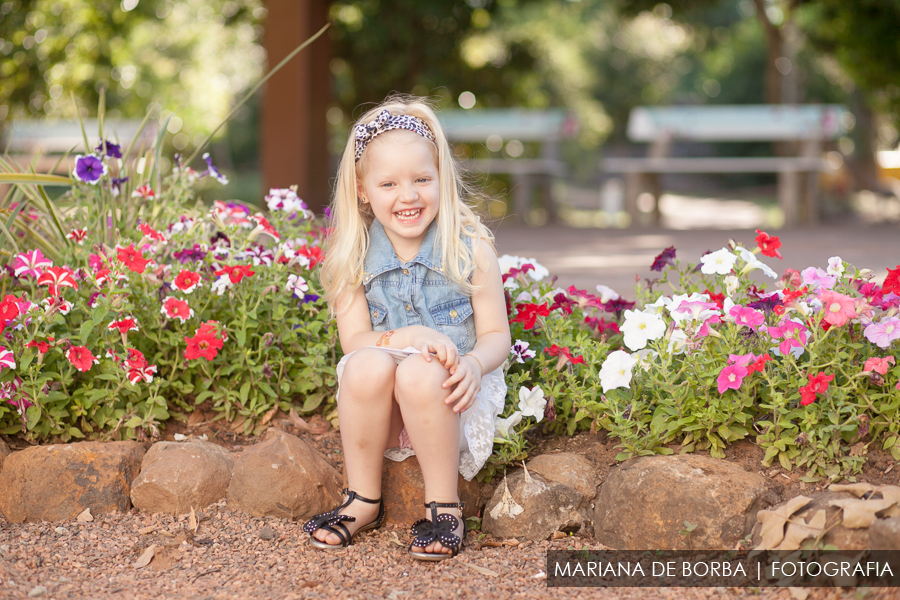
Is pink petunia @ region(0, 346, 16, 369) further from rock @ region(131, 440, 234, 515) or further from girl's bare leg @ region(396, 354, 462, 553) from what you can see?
girl's bare leg @ region(396, 354, 462, 553)

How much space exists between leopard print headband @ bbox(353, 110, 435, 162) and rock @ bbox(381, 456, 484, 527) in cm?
87

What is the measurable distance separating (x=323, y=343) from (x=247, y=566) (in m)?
0.75

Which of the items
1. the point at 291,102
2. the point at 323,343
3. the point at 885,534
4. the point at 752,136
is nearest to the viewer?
the point at 885,534

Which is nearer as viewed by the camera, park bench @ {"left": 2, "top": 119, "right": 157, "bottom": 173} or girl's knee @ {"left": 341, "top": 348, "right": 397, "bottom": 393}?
girl's knee @ {"left": 341, "top": 348, "right": 397, "bottom": 393}

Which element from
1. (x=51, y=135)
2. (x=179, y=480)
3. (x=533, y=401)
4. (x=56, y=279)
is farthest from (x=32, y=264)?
(x=51, y=135)

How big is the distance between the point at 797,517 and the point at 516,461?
0.73 m

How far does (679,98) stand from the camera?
21156 mm

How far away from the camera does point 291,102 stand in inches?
238

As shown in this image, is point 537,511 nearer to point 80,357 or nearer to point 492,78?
point 80,357

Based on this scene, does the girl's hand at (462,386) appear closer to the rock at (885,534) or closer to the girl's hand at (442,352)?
the girl's hand at (442,352)

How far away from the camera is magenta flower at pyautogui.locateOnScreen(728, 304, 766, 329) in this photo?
75.0 inches

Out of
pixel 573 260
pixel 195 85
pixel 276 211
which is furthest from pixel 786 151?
pixel 195 85

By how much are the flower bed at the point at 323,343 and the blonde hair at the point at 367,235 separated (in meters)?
0.25

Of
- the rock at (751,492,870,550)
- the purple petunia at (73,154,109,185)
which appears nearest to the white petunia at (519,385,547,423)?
the rock at (751,492,870,550)
